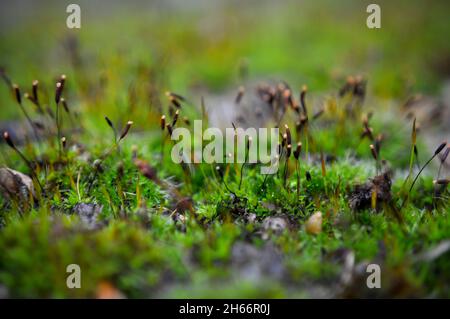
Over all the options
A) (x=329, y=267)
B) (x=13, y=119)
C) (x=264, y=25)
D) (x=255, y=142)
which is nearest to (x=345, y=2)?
(x=264, y=25)

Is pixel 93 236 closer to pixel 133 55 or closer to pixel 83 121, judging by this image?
pixel 83 121

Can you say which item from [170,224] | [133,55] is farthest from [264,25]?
[170,224]

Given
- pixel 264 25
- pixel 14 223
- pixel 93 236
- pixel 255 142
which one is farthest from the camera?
pixel 264 25

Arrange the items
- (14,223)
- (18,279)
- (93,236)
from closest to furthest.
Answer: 1. (18,279)
2. (93,236)
3. (14,223)

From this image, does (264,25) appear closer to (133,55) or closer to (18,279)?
(133,55)

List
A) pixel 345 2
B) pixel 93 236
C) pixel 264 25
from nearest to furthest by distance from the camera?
1. pixel 93 236
2. pixel 264 25
3. pixel 345 2

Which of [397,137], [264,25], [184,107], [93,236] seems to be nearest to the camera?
[93,236]

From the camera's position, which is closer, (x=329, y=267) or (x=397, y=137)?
(x=329, y=267)

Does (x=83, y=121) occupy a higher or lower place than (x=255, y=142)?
higher
